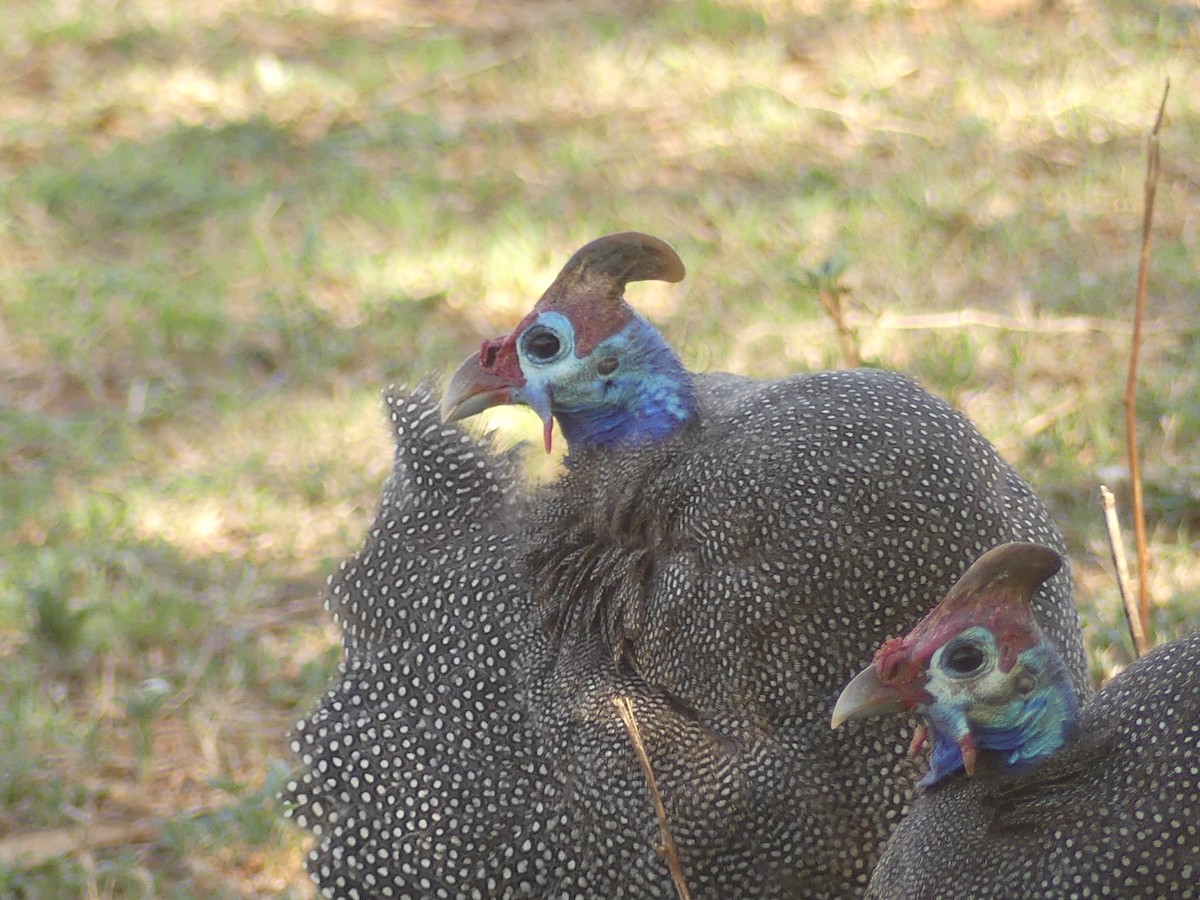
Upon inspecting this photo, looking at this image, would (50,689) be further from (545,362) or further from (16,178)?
(16,178)

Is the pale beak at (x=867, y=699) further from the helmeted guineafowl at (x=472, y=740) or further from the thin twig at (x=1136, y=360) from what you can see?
the thin twig at (x=1136, y=360)

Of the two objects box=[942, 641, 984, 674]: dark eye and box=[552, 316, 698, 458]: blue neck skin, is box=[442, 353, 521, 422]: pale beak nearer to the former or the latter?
box=[552, 316, 698, 458]: blue neck skin

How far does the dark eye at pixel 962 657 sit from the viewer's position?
2139 mm

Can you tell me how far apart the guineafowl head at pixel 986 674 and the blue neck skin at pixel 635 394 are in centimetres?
78

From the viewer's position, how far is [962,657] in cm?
214

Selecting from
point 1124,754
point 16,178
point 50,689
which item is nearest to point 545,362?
point 1124,754

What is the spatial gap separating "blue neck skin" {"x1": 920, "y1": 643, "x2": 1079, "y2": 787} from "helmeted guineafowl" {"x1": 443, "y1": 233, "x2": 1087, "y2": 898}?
1.27ft

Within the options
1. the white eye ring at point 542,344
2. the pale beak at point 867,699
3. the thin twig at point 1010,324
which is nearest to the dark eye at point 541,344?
the white eye ring at point 542,344

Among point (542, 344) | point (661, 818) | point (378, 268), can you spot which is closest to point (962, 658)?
point (661, 818)

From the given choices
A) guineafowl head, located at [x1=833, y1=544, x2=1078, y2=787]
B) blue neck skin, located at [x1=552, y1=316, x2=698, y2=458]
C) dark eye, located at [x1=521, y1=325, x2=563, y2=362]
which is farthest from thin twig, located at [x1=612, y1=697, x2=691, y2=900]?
dark eye, located at [x1=521, y1=325, x2=563, y2=362]

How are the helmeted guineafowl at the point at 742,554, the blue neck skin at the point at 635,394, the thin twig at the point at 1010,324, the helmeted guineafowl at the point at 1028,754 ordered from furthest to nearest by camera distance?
the thin twig at the point at 1010,324, the blue neck skin at the point at 635,394, the helmeted guineafowl at the point at 742,554, the helmeted guineafowl at the point at 1028,754

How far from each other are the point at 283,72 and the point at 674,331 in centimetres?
240

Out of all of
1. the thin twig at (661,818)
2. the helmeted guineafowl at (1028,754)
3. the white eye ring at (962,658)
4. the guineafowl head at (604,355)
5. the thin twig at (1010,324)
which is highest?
the guineafowl head at (604,355)

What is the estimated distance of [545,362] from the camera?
2.84 m
